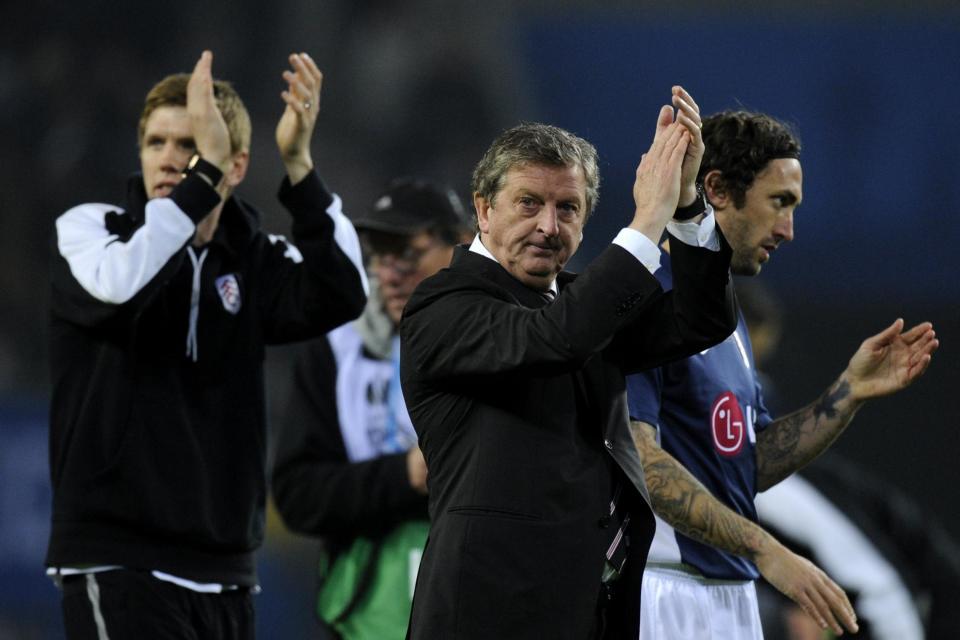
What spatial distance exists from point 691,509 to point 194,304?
4.68 feet

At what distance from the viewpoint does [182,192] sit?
12.5 feet

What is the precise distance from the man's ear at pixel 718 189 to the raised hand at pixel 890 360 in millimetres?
468

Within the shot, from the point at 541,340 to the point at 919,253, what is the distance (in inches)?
221

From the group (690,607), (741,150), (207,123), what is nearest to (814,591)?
(690,607)

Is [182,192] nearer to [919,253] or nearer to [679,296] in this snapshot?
[679,296]

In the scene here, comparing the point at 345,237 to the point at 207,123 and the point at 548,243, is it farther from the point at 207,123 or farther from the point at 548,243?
the point at 548,243

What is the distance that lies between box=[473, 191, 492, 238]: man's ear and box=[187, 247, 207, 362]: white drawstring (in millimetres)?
1193

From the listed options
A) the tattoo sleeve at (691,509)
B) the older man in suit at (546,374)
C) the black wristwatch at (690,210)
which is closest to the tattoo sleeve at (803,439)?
the tattoo sleeve at (691,509)

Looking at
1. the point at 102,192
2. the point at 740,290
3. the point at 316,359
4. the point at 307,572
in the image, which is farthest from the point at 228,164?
the point at 102,192

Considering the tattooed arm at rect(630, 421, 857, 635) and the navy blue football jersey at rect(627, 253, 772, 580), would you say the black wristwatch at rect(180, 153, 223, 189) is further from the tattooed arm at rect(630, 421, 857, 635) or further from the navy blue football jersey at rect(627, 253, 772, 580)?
the tattooed arm at rect(630, 421, 857, 635)

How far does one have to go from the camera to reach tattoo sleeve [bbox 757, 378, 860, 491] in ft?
12.3

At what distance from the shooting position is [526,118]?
8.54m

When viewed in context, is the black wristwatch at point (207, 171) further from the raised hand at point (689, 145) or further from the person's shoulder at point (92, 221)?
the raised hand at point (689, 145)

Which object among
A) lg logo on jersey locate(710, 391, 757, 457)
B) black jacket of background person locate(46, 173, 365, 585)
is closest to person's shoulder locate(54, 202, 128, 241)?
black jacket of background person locate(46, 173, 365, 585)
